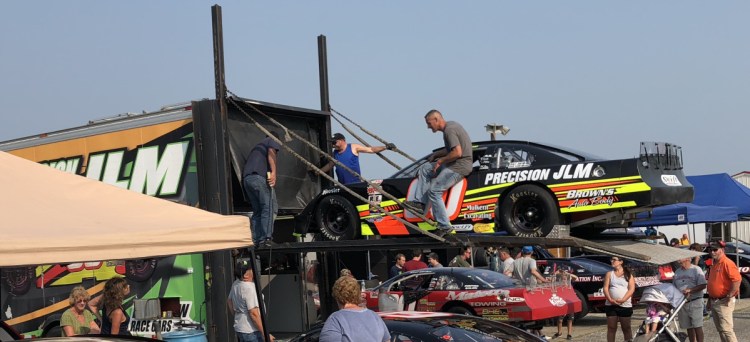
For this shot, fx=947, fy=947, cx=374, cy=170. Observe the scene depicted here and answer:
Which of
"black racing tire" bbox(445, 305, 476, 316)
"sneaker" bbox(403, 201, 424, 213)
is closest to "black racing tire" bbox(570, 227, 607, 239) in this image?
"sneaker" bbox(403, 201, 424, 213)

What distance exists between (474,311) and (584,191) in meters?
4.90

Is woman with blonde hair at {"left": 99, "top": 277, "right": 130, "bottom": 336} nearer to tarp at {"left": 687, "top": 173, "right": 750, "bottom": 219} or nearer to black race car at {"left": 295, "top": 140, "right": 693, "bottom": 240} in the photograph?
black race car at {"left": 295, "top": 140, "right": 693, "bottom": 240}

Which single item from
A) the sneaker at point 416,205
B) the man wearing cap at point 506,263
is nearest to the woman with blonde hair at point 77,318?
the sneaker at point 416,205

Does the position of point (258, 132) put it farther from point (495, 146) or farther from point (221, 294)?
point (495, 146)

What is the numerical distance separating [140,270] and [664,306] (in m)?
6.36

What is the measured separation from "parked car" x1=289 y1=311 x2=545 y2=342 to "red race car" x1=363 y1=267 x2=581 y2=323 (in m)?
5.74

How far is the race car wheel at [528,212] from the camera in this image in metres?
9.63

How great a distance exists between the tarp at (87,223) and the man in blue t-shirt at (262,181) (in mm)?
3767

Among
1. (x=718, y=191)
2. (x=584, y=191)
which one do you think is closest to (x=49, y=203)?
(x=584, y=191)

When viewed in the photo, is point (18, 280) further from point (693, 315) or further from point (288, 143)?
point (693, 315)

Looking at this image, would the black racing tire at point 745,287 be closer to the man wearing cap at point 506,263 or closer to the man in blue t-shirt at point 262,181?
the man wearing cap at point 506,263

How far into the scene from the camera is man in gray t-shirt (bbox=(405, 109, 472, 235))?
926cm

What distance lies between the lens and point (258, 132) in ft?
35.9

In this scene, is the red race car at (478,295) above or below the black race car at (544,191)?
below
